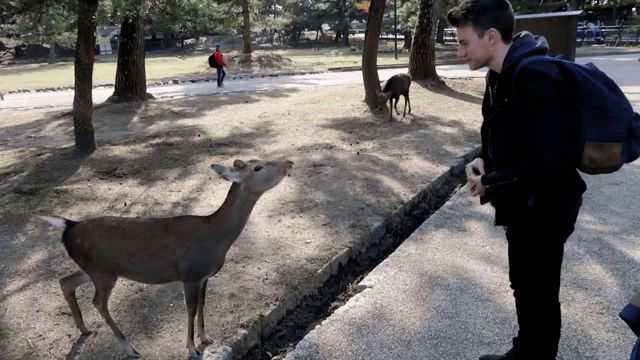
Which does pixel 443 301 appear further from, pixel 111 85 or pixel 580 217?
pixel 111 85

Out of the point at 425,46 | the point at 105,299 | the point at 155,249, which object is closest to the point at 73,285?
the point at 105,299

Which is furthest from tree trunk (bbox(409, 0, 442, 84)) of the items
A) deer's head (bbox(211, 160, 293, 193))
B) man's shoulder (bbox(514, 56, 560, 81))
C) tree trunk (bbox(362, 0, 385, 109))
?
man's shoulder (bbox(514, 56, 560, 81))

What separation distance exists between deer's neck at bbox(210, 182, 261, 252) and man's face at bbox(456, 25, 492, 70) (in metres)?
1.57

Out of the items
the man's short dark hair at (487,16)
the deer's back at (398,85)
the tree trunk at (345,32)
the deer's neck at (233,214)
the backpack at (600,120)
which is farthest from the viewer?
the tree trunk at (345,32)

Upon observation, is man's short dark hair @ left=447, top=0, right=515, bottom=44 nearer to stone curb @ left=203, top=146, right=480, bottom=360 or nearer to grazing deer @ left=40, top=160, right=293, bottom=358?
grazing deer @ left=40, top=160, right=293, bottom=358

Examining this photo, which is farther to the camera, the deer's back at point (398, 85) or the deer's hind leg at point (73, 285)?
the deer's back at point (398, 85)

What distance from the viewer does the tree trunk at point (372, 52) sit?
39.8 feet

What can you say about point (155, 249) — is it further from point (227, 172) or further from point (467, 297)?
point (467, 297)

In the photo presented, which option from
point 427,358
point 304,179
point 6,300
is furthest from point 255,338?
point 304,179

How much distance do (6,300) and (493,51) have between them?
370 cm

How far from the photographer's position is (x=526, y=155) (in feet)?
7.72

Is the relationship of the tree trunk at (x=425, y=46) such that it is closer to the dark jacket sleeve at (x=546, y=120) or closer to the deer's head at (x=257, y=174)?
the deer's head at (x=257, y=174)

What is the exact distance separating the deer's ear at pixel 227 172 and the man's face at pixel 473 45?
1515 mm

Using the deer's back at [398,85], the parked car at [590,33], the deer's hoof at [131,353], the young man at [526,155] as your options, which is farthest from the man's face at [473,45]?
the parked car at [590,33]
